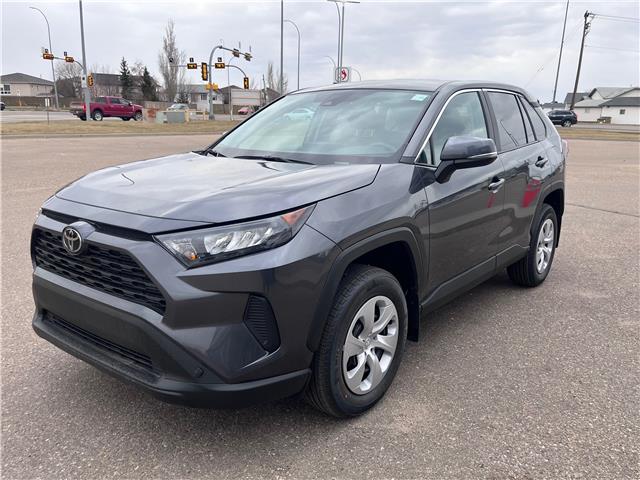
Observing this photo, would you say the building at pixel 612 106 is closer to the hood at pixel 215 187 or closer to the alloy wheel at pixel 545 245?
the alloy wheel at pixel 545 245

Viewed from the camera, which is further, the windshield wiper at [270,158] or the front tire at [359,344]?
the windshield wiper at [270,158]

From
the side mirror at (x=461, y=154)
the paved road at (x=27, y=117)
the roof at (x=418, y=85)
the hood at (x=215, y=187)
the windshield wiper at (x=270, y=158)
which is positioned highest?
the roof at (x=418, y=85)

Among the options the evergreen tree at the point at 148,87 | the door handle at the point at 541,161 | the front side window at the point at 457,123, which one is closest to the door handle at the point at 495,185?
the front side window at the point at 457,123

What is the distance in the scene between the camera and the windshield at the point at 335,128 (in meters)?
3.19

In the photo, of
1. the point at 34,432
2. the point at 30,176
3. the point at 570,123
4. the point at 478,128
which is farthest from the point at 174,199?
Result: the point at 570,123

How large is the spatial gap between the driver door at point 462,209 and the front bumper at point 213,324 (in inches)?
39.8

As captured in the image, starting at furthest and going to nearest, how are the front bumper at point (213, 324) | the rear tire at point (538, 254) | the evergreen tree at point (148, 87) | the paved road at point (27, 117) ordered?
1. the evergreen tree at point (148, 87)
2. the paved road at point (27, 117)
3. the rear tire at point (538, 254)
4. the front bumper at point (213, 324)

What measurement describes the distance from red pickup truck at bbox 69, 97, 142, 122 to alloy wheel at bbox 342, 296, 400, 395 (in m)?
39.5

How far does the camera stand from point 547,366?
3.35m

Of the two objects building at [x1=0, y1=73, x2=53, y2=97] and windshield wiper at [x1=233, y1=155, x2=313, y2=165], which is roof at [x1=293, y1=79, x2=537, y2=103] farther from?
building at [x1=0, y1=73, x2=53, y2=97]

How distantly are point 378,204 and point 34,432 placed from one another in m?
2.03

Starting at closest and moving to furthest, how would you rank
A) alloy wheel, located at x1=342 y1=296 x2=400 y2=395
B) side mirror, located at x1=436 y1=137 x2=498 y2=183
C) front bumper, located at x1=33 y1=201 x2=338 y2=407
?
front bumper, located at x1=33 y1=201 x2=338 y2=407
alloy wheel, located at x1=342 y1=296 x2=400 y2=395
side mirror, located at x1=436 y1=137 x2=498 y2=183

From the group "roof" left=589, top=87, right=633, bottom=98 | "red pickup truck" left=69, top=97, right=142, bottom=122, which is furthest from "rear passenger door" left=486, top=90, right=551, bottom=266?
"roof" left=589, top=87, right=633, bottom=98

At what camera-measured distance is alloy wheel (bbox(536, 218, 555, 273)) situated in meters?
4.73
